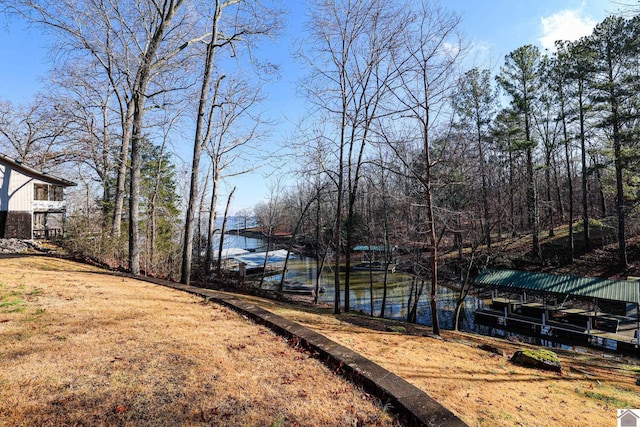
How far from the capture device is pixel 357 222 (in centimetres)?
3006

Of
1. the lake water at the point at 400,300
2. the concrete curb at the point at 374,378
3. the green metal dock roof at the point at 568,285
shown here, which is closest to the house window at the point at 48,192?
the lake water at the point at 400,300

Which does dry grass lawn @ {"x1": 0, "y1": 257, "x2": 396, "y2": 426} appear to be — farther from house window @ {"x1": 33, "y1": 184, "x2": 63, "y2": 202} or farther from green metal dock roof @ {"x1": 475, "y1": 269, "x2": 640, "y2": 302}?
house window @ {"x1": 33, "y1": 184, "x2": 63, "y2": 202}

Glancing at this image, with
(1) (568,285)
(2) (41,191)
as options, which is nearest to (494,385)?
(1) (568,285)

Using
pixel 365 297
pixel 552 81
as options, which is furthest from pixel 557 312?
pixel 552 81

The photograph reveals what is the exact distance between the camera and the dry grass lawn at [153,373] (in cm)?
260

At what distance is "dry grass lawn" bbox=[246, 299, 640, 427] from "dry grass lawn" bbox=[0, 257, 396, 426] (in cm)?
150

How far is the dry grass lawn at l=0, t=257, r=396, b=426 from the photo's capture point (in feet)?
8.52

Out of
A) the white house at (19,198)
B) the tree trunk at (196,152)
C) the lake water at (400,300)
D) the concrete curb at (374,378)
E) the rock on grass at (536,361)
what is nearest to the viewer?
the concrete curb at (374,378)

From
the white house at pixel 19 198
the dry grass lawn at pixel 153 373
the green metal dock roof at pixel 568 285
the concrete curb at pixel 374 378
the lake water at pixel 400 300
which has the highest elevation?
the white house at pixel 19 198

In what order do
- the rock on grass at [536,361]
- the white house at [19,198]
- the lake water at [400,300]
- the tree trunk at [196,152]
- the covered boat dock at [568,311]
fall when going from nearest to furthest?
the rock on grass at [536,361], the tree trunk at [196,152], the covered boat dock at [568,311], the lake water at [400,300], the white house at [19,198]

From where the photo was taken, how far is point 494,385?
16.1 feet

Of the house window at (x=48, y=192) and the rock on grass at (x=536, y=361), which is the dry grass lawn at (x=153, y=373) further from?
the house window at (x=48, y=192)

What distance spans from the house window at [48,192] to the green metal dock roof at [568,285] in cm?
2631

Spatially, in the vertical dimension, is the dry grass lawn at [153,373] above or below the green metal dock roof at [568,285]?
above
